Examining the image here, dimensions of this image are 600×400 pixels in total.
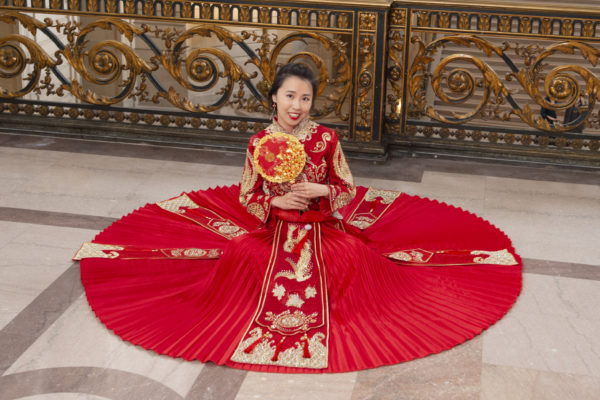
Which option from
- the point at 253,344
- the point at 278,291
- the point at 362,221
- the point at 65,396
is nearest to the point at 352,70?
the point at 362,221

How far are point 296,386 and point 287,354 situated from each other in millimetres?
190

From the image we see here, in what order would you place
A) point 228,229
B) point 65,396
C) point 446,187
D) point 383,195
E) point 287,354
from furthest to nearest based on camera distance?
point 446,187 < point 383,195 < point 228,229 < point 287,354 < point 65,396

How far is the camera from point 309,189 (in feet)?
12.3

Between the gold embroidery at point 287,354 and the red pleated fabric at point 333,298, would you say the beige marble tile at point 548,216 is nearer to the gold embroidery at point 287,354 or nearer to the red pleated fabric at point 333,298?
the red pleated fabric at point 333,298

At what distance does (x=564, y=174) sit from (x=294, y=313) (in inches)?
118

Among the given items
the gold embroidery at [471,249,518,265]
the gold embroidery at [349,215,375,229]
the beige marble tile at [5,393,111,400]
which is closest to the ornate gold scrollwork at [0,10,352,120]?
the gold embroidery at [349,215,375,229]

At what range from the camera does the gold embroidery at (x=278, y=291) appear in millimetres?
3572

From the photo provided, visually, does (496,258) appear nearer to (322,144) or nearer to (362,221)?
(362,221)

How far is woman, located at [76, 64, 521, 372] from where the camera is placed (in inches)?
133

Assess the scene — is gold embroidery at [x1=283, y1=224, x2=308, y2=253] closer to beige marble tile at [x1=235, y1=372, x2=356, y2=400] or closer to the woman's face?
the woman's face

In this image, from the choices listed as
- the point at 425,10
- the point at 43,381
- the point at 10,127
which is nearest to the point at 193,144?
the point at 10,127

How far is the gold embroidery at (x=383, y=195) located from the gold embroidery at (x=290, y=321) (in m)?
1.62

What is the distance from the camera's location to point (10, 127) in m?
6.47

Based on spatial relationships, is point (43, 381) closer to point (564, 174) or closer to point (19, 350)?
point (19, 350)
